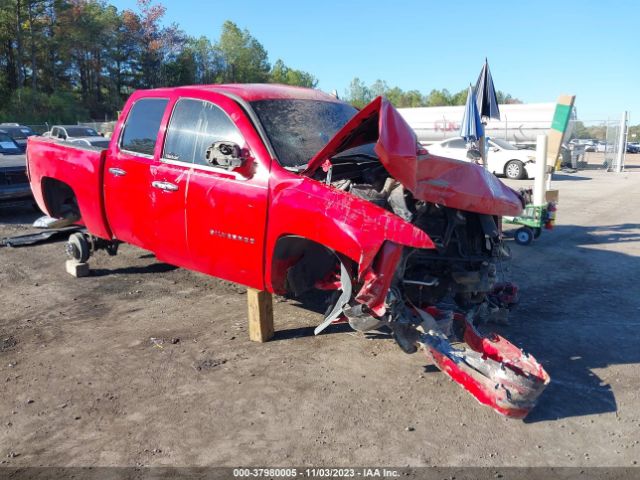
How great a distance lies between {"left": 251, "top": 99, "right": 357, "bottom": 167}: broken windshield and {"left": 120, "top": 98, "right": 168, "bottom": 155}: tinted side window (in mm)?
1105

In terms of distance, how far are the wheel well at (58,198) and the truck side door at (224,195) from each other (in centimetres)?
258

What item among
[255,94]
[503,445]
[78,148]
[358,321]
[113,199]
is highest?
[255,94]

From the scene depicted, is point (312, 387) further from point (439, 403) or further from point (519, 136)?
point (519, 136)

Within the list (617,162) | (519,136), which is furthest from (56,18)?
(617,162)

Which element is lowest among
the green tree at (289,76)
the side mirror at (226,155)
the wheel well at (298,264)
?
the wheel well at (298,264)

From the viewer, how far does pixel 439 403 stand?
3.58 m

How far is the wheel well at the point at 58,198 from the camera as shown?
6551 mm

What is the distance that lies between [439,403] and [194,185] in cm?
254

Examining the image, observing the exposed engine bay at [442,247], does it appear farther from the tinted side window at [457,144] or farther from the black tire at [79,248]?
the tinted side window at [457,144]

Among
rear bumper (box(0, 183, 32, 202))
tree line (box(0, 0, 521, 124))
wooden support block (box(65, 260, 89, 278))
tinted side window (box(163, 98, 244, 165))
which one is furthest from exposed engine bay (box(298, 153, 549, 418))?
tree line (box(0, 0, 521, 124))

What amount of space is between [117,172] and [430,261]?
3.11 metres

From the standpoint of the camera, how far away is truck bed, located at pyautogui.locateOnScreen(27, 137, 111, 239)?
218 inches

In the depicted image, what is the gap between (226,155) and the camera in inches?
159

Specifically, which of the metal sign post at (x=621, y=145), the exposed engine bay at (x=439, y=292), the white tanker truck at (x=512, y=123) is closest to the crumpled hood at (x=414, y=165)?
the exposed engine bay at (x=439, y=292)
